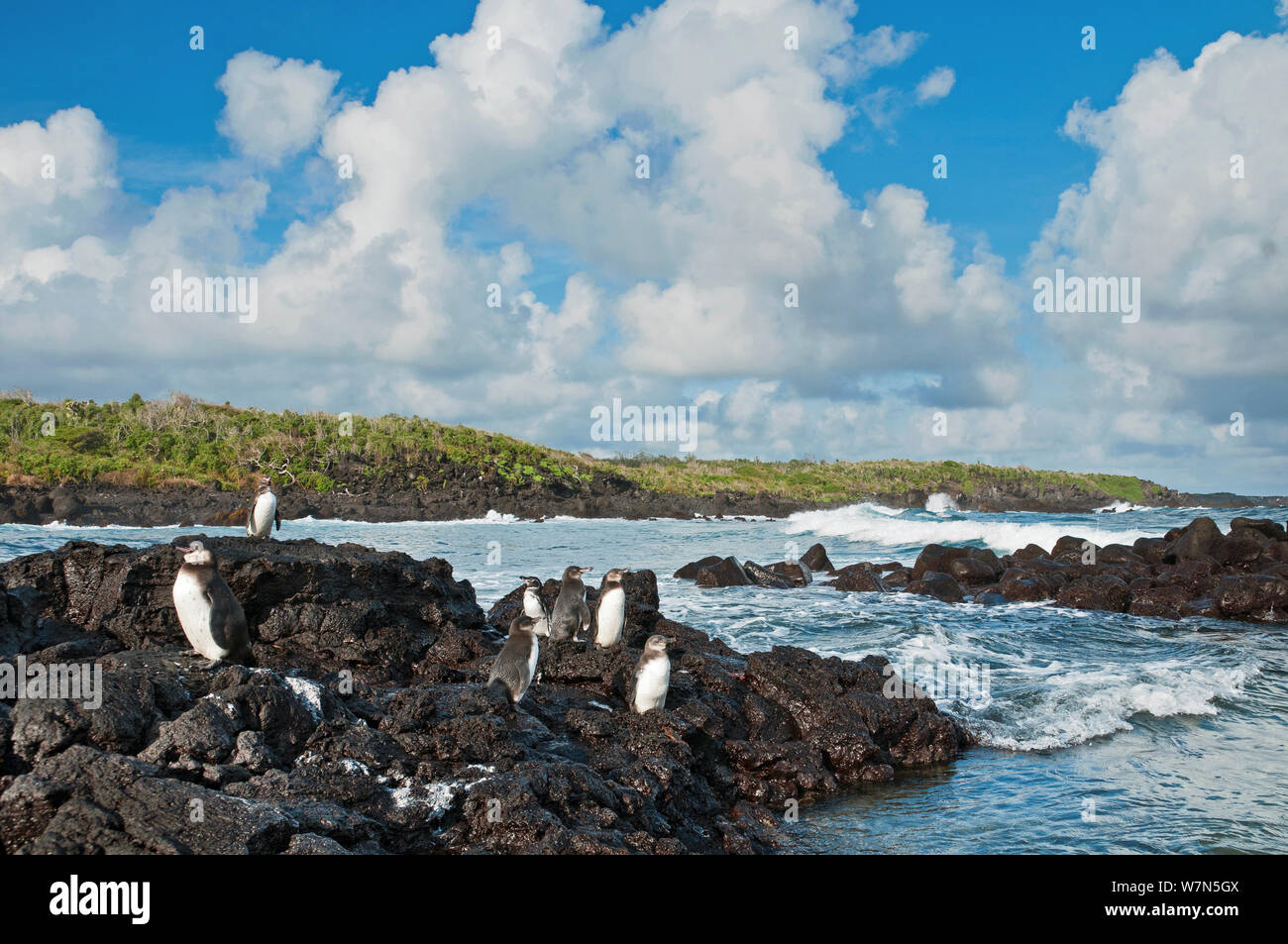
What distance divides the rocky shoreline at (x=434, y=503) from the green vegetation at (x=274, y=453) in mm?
2468

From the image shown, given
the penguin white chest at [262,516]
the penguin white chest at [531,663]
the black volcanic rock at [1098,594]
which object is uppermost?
the penguin white chest at [262,516]

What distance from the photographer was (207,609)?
7.25m

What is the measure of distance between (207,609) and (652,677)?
4352 millimetres

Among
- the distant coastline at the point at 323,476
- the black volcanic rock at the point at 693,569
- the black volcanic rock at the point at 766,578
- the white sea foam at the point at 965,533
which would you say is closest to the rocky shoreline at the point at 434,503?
the distant coastline at the point at 323,476

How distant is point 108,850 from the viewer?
454 centimetres

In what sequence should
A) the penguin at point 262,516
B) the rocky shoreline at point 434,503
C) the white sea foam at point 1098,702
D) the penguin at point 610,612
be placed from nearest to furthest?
the white sea foam at point 1098,702, the penguin at point 610,612, the penguin at point 262,516, the rocky shoreline at point 434,503

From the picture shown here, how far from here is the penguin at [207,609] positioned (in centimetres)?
725

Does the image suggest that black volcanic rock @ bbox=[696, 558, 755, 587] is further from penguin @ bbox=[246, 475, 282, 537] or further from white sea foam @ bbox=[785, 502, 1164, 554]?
white sea foam @ bbox=[785, 502, 1164, 554]

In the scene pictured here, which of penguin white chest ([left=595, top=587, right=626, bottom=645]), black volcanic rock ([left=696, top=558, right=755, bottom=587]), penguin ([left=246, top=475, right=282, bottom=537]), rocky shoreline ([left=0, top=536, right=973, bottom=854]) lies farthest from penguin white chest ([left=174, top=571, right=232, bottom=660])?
black volcanic rock ([left=696, top=558, right=755, bottom=587])

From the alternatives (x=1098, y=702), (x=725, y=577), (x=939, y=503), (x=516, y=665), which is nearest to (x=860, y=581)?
(x=725, y=577)

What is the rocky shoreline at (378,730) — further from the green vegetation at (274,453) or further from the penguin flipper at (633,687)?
the green vegetation at (274,453)

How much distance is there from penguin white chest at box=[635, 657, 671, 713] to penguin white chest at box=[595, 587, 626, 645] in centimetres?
199

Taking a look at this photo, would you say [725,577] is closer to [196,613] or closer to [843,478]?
[196,613]
